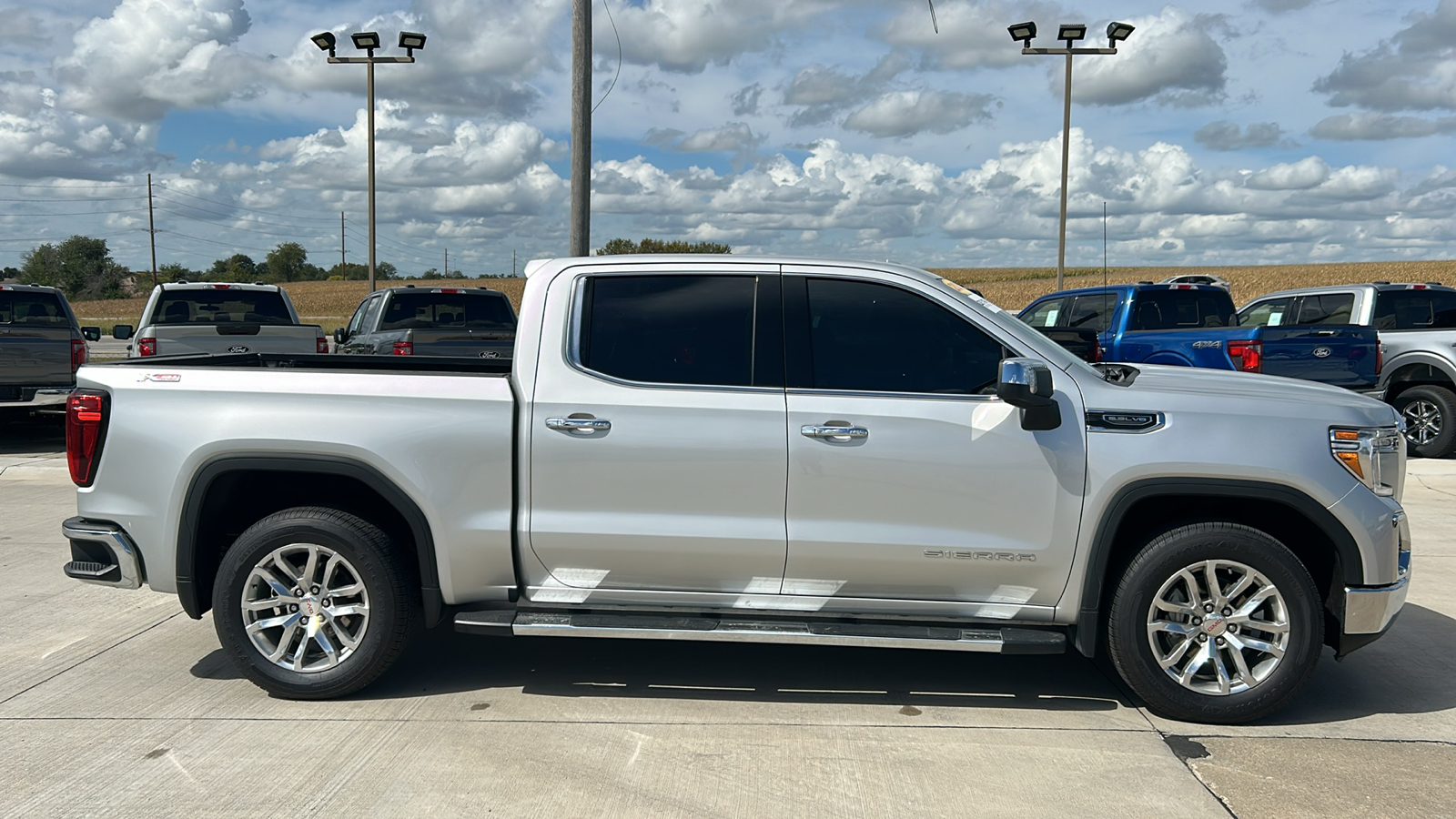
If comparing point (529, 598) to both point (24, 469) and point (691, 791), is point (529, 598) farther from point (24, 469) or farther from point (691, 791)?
point (24, 469)

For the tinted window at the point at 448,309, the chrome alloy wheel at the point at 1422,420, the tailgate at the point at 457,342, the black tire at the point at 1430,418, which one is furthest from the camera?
the tinted window at the point at 448,309

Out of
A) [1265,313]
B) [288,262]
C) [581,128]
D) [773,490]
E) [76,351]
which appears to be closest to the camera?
[773,490]

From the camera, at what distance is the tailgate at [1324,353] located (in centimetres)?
1134

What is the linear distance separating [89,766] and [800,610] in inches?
107

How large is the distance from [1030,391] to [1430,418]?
10.6 m

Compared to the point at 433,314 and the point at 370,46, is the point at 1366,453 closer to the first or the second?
the point at 433,314

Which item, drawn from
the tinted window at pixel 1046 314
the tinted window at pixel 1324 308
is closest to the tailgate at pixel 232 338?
the tinted window at pixel 1046 314

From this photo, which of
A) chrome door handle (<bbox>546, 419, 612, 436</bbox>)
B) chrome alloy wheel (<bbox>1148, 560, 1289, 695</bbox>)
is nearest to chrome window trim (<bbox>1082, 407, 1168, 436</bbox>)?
chrome alloy wheel (<bbox>1148, 560, 1289, 695</bbox>)

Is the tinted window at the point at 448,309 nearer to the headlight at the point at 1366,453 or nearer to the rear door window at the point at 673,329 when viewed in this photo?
the rear door window at the point at 673,329

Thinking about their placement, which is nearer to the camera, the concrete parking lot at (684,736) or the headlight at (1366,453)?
the concrete parking lot at (684,736)

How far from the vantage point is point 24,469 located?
11117 mm

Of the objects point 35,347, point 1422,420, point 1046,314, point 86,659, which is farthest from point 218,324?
point 1422,420

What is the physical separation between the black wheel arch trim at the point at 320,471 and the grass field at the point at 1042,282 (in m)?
36.3

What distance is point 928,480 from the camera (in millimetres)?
4457
